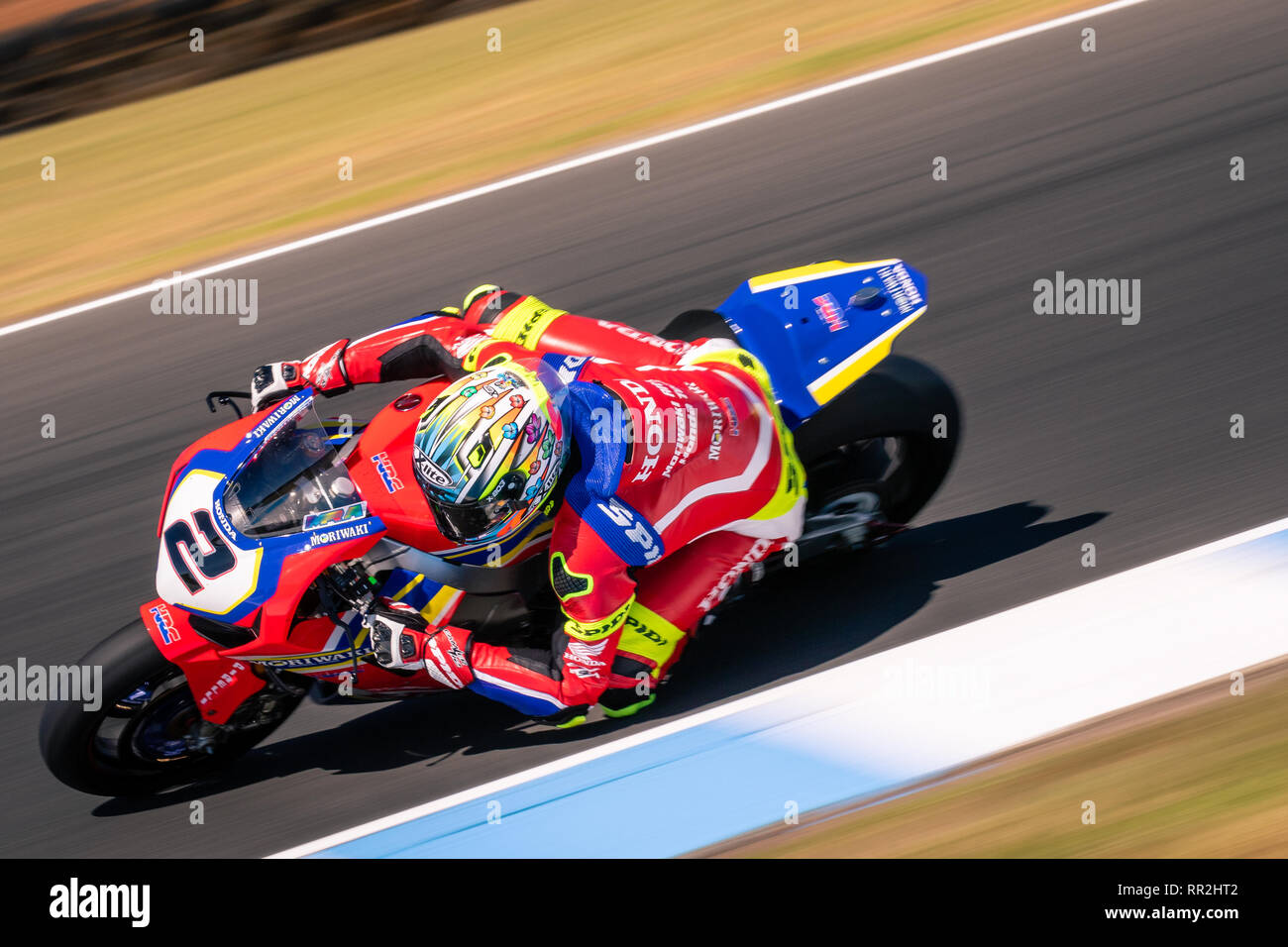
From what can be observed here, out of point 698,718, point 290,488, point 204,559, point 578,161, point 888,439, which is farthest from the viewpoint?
point 578,161

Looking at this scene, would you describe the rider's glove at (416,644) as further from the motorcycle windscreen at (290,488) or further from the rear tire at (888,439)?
the rear tire at (888,439)

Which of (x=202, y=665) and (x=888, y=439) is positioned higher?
(x=888, y=439)

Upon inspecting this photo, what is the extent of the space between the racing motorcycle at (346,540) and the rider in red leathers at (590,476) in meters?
0.17

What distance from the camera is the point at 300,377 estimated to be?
4.70 meters

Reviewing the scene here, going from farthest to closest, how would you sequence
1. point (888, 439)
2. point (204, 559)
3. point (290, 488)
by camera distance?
point (888, 439) → point (290, 488) → point (204, 559)

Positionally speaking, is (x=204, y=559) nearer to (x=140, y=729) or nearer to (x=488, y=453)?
(x=140, y=729)

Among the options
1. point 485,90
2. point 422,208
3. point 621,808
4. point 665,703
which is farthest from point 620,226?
point 621,808

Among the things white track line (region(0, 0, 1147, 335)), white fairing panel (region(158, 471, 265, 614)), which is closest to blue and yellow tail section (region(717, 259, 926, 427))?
white fairing panel (region(158, 471, 265, 614))

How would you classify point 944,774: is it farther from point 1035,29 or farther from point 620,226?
point 1035,29

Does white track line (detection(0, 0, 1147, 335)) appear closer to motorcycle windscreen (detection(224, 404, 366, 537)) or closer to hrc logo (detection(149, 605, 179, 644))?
motorcycle windscreen (detection(224, 404, 366, 537))

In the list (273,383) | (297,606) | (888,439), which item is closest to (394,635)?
(297,606)

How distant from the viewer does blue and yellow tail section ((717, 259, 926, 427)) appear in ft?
15.4

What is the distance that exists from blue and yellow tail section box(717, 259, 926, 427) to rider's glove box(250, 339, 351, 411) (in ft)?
4.96

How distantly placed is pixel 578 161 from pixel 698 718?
4.28 m
